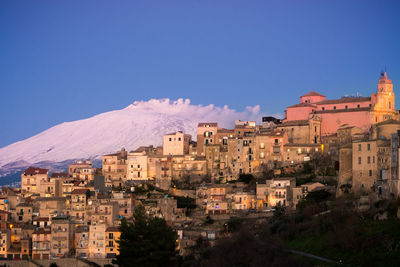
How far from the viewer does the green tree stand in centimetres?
3628

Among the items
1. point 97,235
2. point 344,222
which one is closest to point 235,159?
point 97,235

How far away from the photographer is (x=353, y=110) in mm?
55594

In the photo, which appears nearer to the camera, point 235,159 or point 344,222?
point 344,222

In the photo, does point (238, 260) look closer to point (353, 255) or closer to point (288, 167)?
point (353, 255)

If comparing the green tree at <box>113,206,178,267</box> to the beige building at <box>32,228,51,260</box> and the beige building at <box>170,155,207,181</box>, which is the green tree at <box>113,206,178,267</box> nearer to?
the beige building at <box>32,228,51,260</box>

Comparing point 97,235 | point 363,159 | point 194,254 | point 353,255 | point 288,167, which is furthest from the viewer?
point 288,167

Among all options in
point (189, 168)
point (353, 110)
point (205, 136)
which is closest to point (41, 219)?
point (189, 168)

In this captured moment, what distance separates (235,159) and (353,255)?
26.1 m

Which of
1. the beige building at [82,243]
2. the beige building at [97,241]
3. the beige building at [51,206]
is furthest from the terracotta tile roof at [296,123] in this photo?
the beige building at [82,243]

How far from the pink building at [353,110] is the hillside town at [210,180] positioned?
0.09 m

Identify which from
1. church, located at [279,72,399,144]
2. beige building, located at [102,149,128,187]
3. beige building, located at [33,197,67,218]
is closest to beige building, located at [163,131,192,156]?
beige building, located at [102,149,128,187]

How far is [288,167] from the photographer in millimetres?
52750

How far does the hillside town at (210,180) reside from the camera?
45562 millimetres

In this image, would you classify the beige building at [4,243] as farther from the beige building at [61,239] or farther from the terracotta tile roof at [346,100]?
the terracotta tile roof at [346,100]
